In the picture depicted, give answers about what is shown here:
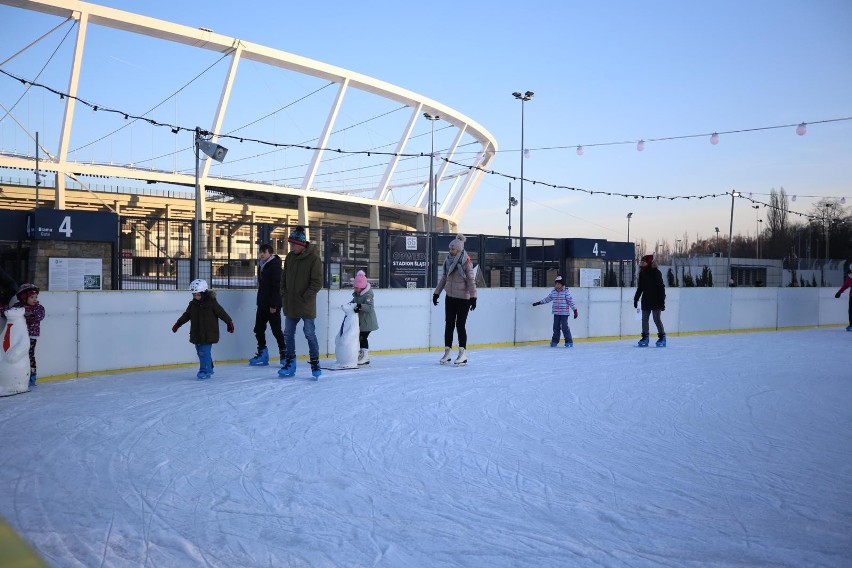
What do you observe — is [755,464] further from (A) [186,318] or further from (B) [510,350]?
(B) [510,350]

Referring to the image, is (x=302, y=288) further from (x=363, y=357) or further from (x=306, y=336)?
(x=363, y=357)

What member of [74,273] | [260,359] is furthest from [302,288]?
[74,273]

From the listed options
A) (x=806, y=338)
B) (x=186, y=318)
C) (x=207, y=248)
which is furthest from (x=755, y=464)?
(x=806, y=338)

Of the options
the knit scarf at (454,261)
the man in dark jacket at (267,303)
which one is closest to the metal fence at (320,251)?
the man in dark jacket at (267,303)

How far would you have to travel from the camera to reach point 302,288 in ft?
25.1

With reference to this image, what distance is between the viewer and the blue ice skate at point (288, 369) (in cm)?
782

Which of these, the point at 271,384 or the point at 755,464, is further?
the point at 271,384

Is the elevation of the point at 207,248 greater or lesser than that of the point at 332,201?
lesser

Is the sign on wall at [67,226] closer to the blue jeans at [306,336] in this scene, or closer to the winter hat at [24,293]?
the winter hat at [24,293]

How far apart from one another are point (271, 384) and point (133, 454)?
9.72 ft

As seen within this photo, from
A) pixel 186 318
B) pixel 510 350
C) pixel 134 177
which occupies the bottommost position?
pixel 510 350

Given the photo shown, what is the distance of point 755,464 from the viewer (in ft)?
13.9

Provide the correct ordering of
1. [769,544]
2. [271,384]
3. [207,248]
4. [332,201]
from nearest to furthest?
[769,544]
[271,384]
[207,248]
[332,201]

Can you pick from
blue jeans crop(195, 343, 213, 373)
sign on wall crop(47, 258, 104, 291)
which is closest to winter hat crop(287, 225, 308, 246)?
blue jeans crop(195, 343, 213, 373)
